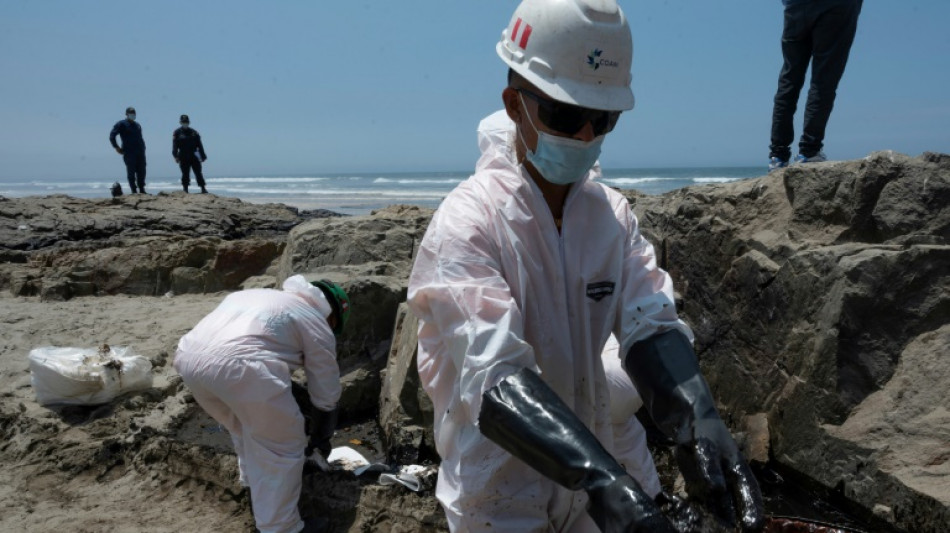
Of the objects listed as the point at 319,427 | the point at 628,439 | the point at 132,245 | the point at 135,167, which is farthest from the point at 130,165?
the point at 628,439

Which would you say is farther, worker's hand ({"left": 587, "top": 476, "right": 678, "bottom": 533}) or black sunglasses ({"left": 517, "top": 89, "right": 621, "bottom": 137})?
black sunglasses ({"left": 517, "top": 89, "right": 621, "bottom": 137})

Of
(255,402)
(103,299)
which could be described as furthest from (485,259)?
(103,299)

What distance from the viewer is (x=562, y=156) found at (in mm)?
1705

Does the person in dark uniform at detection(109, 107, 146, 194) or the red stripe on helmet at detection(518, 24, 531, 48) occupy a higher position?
the red stripe on helmet at detection(518, 24, 531, 48)

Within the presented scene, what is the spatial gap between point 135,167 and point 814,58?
459 inches

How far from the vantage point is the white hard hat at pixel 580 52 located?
1583mm

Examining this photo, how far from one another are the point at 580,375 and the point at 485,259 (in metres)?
0.35

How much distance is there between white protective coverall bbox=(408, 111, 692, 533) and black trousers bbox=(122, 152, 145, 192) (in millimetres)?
13008

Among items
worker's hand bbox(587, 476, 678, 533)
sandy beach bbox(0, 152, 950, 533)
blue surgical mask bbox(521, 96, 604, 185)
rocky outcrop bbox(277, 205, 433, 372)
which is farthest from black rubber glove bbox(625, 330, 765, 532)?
rocky outcrop bbox(277, 205, 433, 372)

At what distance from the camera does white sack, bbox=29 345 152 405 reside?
4875 mm

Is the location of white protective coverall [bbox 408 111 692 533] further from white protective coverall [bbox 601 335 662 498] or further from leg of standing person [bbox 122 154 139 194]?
leg of standing person [bbox 122 154 139 194]

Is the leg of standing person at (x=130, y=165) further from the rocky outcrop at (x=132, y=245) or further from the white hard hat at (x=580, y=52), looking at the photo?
the white hard hat at (x=580, y=52)

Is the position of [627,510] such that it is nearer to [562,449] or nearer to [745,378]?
[562,449]

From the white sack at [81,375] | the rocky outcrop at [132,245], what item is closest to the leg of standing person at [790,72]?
the white sack at [81,375]
